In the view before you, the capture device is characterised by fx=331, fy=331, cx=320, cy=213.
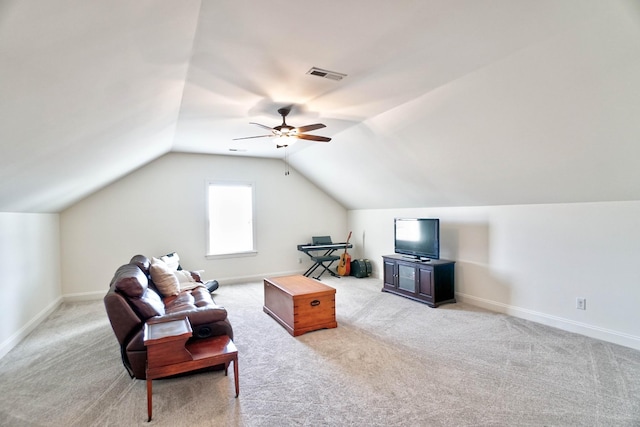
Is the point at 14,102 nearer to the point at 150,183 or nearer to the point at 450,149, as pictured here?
the point at 450,149

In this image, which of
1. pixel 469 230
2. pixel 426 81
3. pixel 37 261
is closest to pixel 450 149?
pixel 426 81

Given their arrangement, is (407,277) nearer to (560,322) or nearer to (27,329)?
(560,322)

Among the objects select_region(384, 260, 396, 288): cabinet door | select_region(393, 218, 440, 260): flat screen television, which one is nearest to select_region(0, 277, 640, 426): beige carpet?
select_region(393, 218, 440, 260): flat screen television

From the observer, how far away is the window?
6508 millimetres

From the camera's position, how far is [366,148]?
500cm

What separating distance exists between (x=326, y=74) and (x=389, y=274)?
3789mm

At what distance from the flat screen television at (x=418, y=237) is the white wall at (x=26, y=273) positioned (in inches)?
204

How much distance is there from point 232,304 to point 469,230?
12.4ft

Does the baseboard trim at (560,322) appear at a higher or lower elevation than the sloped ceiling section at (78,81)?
lower

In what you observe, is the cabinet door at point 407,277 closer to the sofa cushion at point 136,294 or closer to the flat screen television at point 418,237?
the flat screen television at point 418,237

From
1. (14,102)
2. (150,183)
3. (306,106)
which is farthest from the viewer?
(150,183)

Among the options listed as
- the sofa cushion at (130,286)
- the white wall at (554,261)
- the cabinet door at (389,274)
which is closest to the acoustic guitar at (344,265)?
the cabinet door at (389,274)

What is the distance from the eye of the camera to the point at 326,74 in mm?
2963

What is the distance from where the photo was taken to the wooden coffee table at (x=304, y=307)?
3822mm
